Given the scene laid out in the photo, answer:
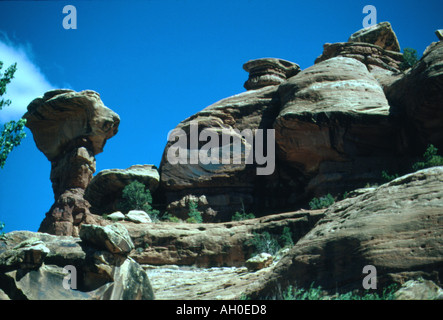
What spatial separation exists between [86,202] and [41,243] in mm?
16097

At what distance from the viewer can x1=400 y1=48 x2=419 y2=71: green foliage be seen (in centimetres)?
2943

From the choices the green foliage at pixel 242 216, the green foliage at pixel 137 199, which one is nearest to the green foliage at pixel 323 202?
the green foliage at pixel 242 216

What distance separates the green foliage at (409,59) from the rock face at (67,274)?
2578 cm

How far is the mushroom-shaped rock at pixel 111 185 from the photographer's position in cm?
2548

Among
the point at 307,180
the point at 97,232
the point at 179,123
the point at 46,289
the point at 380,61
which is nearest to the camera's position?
the point at 46,289

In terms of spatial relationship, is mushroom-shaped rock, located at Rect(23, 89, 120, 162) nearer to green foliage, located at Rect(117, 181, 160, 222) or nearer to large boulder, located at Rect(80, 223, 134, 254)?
green foliage, located at Rect(117, 181, 160, 222)

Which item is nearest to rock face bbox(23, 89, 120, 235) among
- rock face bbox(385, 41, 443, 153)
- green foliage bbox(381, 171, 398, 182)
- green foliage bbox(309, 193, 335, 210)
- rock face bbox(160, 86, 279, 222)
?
rock face bbox(160, 86, 279, 222)

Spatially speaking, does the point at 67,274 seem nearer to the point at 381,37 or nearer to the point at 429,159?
the point at 429,159

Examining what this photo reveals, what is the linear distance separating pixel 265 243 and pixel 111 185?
38.4 ft

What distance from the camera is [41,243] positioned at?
30.6ft

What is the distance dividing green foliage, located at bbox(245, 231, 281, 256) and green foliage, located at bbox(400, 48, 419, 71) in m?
18.3

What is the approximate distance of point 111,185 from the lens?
84.0 ft
